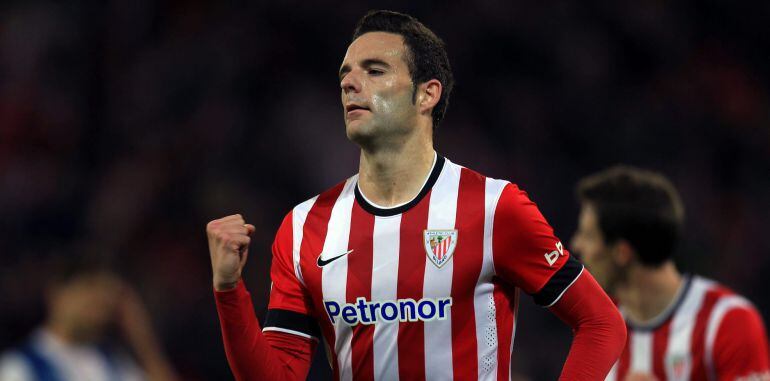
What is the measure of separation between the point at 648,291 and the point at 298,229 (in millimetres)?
1958

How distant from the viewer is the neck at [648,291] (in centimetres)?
433

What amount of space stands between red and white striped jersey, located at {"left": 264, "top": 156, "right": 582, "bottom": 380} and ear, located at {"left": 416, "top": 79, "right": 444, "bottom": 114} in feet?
0.92

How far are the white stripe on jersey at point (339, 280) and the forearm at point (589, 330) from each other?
608 mm

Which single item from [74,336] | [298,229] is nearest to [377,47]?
[298,229]

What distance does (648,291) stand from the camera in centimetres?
436

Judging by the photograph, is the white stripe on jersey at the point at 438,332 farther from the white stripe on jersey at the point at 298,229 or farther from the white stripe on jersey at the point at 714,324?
the white stripe on jersey at the point at 714,324

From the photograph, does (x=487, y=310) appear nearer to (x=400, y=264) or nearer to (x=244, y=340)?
(x=400, y=264)

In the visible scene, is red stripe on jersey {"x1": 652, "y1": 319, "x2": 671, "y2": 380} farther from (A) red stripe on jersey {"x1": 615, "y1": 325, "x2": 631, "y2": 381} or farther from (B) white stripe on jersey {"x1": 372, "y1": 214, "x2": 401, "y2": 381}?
(B) white stripe on jersey {"x1": 372, "y1": 214, "x2": 401, "y2": 381}

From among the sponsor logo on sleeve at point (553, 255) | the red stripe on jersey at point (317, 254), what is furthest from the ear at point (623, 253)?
the red stripe on jersey at point (317, 254)

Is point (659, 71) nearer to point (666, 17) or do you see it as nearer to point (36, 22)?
point (666, 17)

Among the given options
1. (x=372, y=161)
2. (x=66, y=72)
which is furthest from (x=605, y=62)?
(x=372, y=161)

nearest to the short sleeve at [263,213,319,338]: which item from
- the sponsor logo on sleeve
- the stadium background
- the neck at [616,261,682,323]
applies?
the sponsor logo on sleeve

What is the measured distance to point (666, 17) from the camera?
880 cm

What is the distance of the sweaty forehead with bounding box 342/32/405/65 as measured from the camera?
3.02 m
